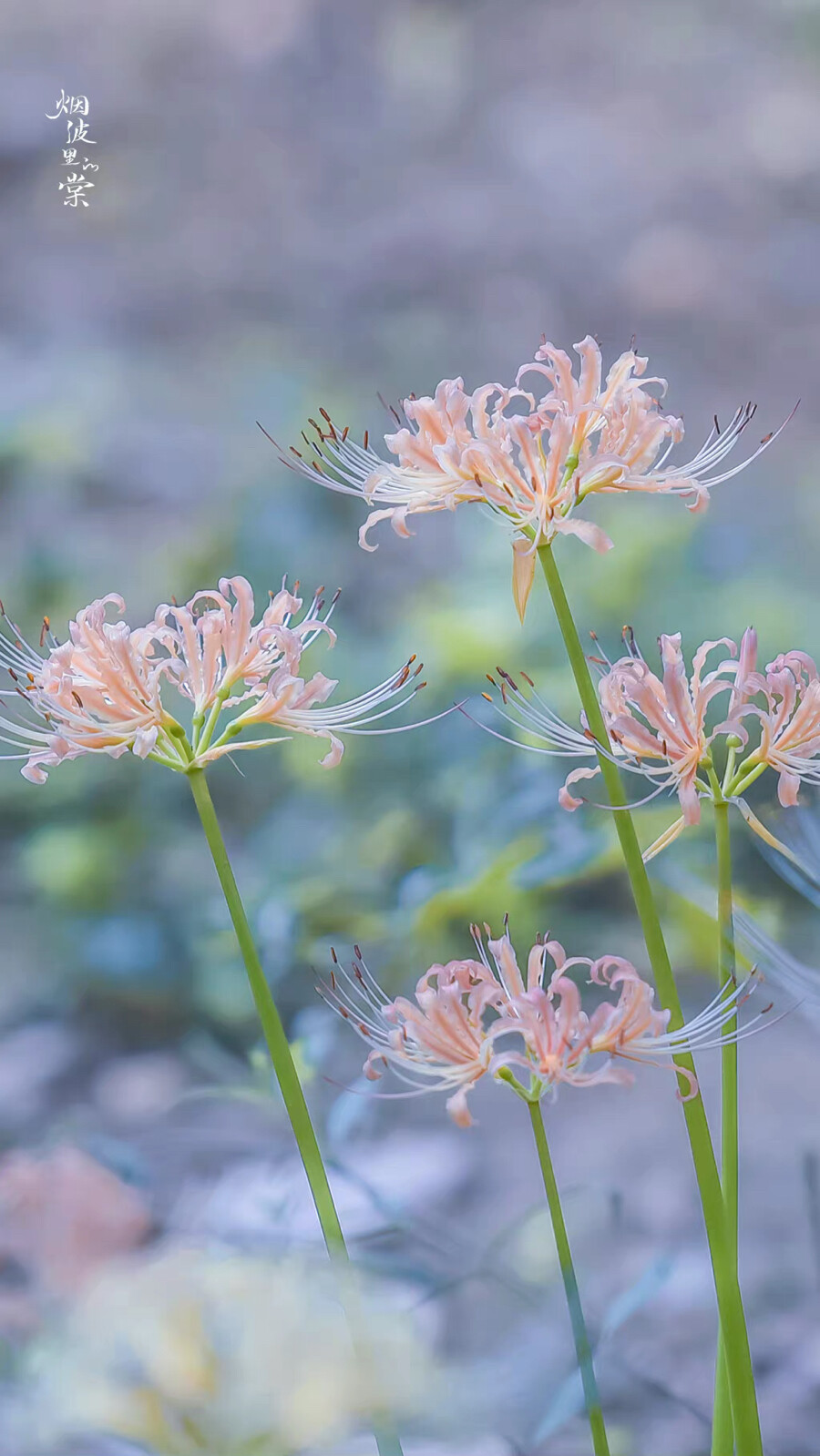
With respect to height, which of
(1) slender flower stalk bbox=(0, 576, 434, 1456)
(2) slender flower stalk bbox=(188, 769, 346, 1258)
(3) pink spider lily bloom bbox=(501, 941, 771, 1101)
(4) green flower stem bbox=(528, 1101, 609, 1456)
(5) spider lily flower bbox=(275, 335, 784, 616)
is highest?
(5) spider lily flower bbox=(275, 335, 784, 616)

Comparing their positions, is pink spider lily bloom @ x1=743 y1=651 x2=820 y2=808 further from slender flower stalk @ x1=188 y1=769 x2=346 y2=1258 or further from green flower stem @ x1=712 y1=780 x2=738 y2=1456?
slender flower stalk @ x1=188 y1=769 x2=346 y2=1258

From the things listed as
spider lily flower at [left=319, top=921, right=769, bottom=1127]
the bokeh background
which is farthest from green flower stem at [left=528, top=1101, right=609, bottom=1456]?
the bokeh background

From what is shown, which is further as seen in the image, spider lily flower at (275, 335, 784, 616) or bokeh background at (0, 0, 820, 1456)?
bokeh background at (0, 0, 820, 1456)

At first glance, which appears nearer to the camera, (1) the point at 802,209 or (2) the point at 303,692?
(2) the point at 303,692

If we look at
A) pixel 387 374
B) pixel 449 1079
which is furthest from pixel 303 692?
pixel 387 374

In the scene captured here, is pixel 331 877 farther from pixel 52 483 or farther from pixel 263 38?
pixel 263 38

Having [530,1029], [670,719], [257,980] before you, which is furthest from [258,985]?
[670,719]

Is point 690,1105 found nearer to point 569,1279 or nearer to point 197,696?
point 569,1279
